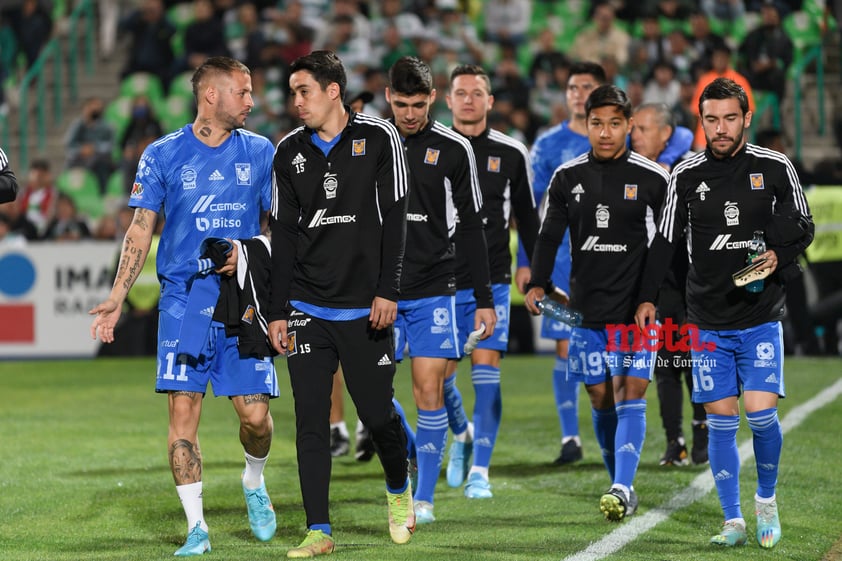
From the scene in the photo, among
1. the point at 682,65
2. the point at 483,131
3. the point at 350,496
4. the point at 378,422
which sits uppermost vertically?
the point at 682,65

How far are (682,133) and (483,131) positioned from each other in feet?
6.01

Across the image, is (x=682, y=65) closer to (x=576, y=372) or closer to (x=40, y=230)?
(x=40, y=230)

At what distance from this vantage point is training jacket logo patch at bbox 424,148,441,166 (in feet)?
23.7

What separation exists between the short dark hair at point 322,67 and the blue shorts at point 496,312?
7.39 feet

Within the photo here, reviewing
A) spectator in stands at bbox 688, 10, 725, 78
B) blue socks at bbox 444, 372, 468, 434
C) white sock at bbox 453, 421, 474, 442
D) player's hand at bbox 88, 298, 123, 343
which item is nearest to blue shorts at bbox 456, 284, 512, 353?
blue socks at bbox 444, 372, 468, 434

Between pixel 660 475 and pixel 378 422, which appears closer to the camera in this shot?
pixel 378 422

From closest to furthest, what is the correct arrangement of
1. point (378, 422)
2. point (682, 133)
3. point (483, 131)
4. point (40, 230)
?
point (378, 422) < point (483, 131) < point (682, 133) < point (40, 230)

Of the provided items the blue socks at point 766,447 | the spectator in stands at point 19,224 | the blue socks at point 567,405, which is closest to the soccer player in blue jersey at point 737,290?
the blue socks at point 766,447

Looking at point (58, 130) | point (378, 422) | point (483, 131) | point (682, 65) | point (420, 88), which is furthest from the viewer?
point (58, 130)

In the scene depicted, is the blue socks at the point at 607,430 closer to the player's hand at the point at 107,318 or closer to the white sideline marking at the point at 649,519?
the white sideline marking at the point at 649,519

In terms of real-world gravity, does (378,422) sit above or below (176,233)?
below

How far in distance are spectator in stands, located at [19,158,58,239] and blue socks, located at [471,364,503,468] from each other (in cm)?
1134

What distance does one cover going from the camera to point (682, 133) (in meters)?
9.54

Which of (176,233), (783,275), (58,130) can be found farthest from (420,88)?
(58,130)
